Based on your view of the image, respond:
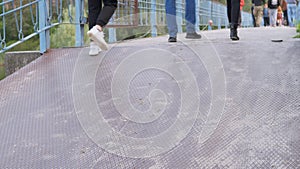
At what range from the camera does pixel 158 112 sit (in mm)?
2275

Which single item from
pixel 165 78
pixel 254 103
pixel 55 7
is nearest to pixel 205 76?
pixel 165 78

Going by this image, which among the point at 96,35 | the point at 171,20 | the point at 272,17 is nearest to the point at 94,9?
the point at 96,35

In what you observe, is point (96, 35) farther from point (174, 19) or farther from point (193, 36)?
point (193, 36)

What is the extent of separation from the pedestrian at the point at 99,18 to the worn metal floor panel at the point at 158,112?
8.6 inches

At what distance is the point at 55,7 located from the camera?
4.79 meters

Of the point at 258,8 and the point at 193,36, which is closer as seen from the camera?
the point at 193,36

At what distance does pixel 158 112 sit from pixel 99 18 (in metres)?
1.31

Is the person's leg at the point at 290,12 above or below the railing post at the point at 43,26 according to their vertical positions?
above

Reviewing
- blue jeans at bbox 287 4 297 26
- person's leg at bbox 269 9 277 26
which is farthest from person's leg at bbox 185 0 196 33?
blue jeans at bbox 287 4 297 26

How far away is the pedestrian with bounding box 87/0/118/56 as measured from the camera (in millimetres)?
3147

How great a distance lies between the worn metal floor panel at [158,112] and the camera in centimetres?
184

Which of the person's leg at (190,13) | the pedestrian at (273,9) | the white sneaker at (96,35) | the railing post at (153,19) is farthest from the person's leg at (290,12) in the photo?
the white sneaker at (96,35)

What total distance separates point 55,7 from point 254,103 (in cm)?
321

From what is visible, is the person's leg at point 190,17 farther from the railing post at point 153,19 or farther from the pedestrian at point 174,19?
the railing post at point 153,19
